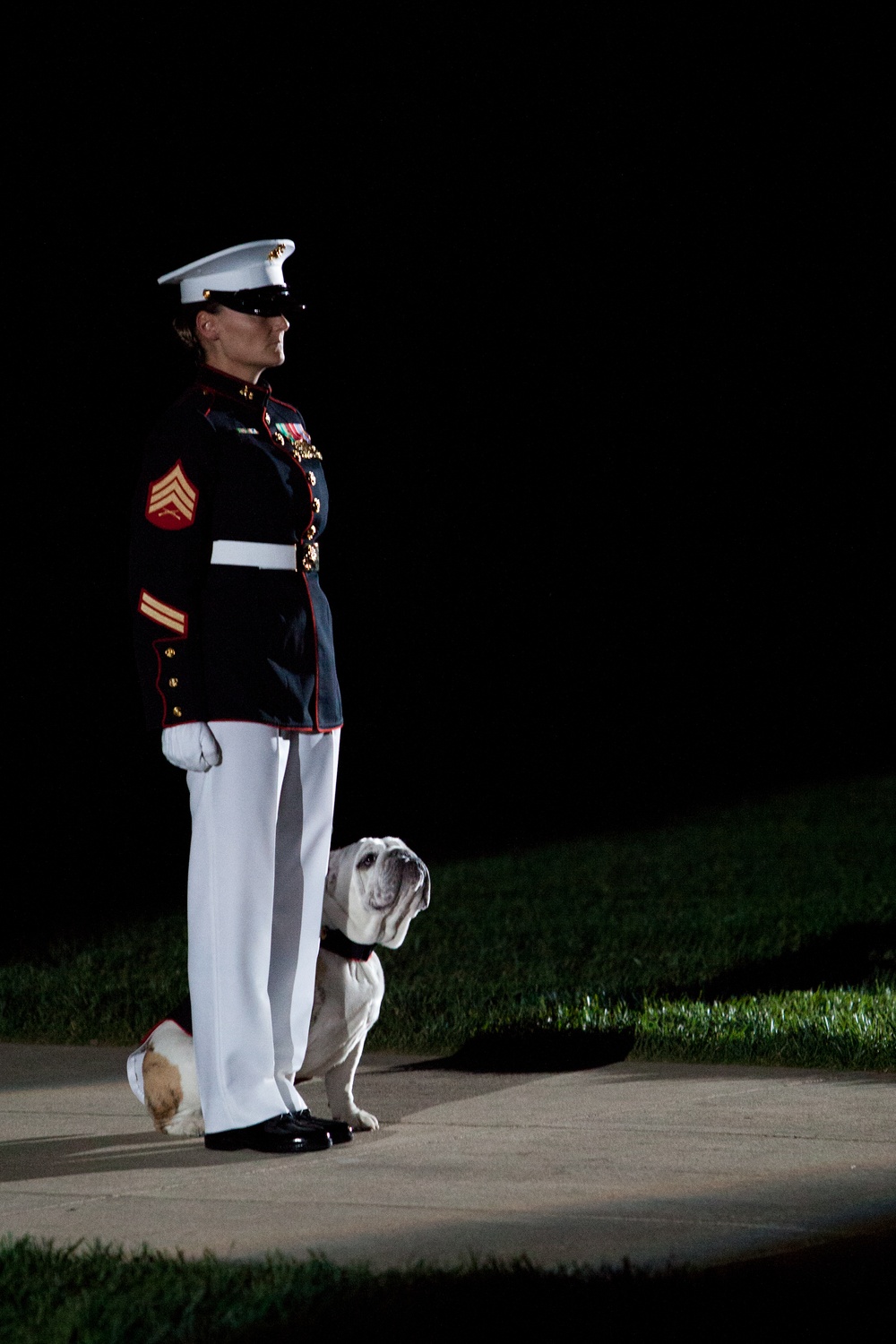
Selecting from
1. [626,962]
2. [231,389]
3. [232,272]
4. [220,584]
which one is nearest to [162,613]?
[220,584]

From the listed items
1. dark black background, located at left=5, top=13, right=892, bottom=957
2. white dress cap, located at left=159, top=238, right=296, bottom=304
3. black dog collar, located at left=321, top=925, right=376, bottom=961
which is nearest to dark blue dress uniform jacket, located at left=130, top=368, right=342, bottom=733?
white dress cap, located at left=159, top=238, right=296, bottom=304

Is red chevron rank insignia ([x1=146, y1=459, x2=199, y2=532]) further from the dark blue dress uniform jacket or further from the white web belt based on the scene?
the white web belt

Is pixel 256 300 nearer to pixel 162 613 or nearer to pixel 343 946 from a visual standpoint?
pixel 162 613

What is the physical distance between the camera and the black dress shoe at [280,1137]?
5031mm

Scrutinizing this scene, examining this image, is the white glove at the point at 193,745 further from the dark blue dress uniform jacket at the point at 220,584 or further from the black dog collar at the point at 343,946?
the black dog collar at the point at 343,946

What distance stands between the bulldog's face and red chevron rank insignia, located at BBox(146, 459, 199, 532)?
996 millimetres

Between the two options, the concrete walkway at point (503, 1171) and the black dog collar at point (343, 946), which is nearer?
the concrete walkway at point (503, 1171)

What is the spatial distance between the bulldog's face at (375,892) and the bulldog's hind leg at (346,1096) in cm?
31

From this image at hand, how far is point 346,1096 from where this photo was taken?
5387mm

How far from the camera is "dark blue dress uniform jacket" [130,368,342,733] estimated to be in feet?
16.7

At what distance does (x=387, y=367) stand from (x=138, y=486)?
11069 mm

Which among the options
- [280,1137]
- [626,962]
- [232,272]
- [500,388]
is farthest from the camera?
[500,388]

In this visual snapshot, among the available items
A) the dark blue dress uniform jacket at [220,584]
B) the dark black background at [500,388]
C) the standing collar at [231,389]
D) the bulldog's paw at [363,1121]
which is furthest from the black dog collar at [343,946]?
the dark black background at [500,388]

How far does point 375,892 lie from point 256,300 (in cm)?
157
